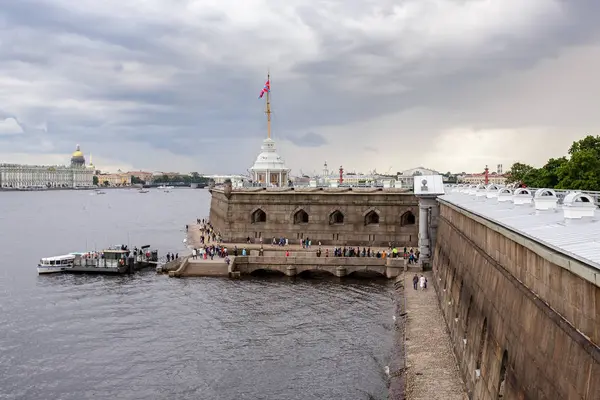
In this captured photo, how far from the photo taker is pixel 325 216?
4691 cm

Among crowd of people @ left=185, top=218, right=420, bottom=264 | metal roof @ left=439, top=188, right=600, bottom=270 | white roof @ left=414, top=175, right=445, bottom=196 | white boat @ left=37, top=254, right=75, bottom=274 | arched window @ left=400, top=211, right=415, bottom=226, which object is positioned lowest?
white boat @ left=37, top=254, right=75, bottom=274

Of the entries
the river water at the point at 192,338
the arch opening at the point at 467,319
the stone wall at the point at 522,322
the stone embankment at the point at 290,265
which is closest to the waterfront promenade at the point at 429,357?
the stone wall at the point at 522,322

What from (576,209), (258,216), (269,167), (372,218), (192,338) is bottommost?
(192,338)

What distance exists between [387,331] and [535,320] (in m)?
16.4

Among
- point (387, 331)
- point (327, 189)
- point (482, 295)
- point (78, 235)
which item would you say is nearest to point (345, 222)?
point (327, 189)

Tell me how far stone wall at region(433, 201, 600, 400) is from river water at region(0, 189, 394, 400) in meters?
5.02

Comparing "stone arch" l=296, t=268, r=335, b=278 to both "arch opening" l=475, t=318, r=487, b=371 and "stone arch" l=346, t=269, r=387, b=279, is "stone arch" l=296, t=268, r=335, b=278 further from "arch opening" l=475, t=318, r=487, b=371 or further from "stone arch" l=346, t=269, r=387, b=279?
"arch opening" l=475, t=318, r=487, b=371

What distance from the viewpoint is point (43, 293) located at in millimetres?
35938

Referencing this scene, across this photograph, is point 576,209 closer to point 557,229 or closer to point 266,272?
point 557,229

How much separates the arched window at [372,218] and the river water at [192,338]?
30.1 ft

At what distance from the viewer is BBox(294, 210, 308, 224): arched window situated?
4762 centimetres

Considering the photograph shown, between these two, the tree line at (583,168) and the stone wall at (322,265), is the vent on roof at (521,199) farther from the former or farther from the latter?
A: the tree line at (583,168)

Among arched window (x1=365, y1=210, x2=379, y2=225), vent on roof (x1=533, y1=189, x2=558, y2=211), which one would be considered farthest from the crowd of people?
vent on roof (x1=533, y1=189, x2=558, y2=211)

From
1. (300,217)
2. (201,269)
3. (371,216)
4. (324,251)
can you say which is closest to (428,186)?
(324,251)
